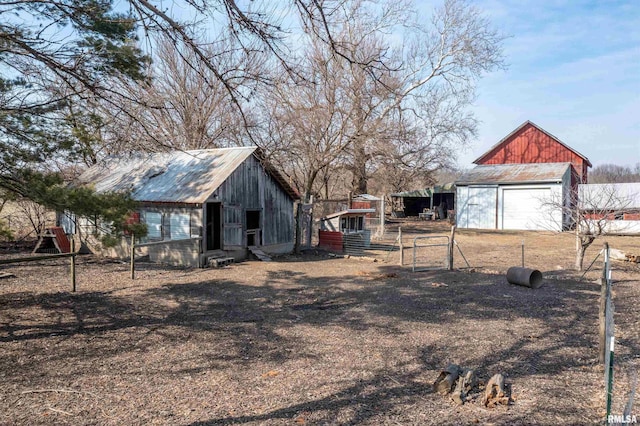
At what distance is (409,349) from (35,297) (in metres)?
9.13

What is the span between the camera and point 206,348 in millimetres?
7438

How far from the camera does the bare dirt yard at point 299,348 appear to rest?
514 cm

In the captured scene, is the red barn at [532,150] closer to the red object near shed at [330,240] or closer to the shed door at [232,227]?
the red object near shed at [330,240]

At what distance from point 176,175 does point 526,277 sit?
46.3 feet

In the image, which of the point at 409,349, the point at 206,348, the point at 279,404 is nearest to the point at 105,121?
the point at 206,348

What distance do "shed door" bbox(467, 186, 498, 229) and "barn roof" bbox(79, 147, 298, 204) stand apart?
1676 cm

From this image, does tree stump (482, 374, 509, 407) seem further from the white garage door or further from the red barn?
the red barn

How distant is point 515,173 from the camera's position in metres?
32.2

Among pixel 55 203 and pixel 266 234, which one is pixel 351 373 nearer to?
pixel 55 203

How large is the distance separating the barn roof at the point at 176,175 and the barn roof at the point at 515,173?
56.4 feet

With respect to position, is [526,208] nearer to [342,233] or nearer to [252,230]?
[342,233]

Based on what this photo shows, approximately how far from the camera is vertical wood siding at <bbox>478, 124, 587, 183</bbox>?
114 ft

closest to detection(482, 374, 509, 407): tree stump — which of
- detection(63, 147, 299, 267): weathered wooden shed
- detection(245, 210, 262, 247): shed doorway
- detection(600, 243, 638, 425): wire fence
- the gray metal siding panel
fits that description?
detection(600, 243, 638, 425): wire fence

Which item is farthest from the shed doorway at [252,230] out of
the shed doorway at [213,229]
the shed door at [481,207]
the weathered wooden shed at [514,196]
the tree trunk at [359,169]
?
the shed door at [481,207]
